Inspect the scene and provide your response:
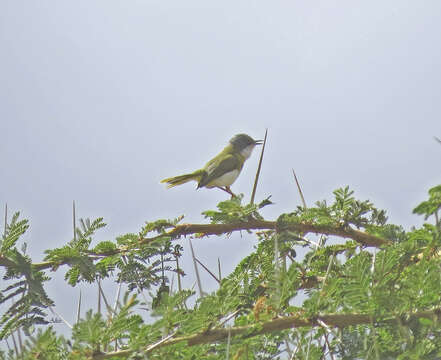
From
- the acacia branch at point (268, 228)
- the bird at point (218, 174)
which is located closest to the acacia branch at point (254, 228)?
the acacia branch at point (268, 228)

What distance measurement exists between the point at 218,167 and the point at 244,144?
2.01m

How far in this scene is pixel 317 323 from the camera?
2.41m

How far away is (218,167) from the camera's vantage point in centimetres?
720

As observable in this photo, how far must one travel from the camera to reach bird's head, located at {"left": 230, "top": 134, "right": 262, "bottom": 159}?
899 cm

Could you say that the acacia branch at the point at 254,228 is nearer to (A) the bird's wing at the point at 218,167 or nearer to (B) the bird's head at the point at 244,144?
(A) the bird's wing at the point at 218,167

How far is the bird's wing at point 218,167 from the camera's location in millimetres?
6945

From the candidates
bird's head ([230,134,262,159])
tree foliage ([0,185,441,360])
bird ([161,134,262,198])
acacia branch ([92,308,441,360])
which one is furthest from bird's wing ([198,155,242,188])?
acacia branch ([92,308,441,360])

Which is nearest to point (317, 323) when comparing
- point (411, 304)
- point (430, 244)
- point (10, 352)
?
point (411, 304)

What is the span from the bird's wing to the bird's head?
114 centimetres

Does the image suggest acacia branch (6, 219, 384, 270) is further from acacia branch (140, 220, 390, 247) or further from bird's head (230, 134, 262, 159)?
bird's head (230, 134, 262, 159)

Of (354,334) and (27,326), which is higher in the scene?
(27,326)

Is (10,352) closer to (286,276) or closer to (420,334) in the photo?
(286,276)

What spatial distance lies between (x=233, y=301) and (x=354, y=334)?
2.22ft

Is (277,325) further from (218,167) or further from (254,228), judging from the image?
(218,167)
